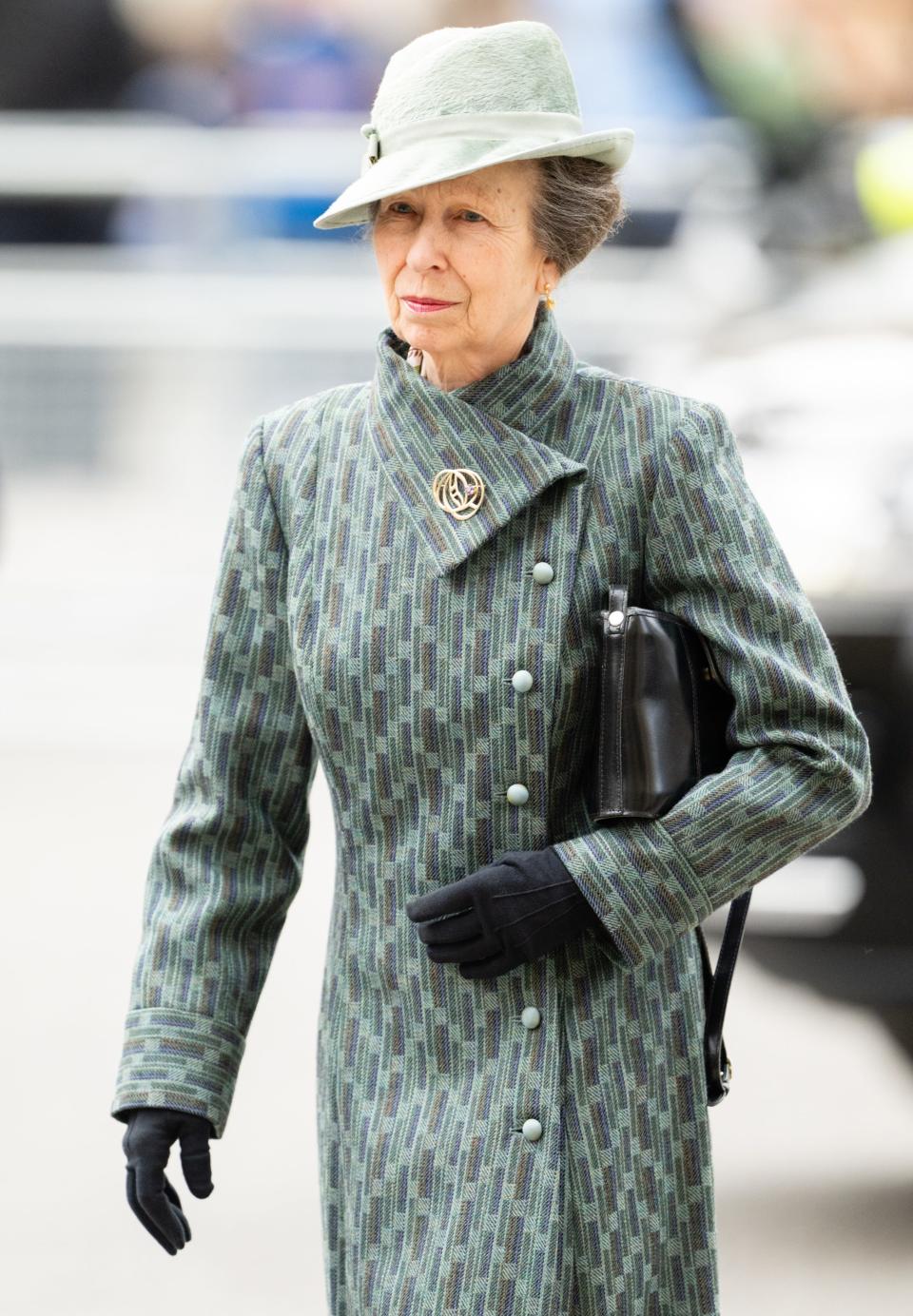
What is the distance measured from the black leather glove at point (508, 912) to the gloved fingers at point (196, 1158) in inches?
12.2

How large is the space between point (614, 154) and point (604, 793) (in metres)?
0.59

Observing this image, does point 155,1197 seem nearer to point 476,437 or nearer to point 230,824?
point 230,824

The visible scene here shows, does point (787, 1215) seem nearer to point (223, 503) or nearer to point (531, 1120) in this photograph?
point (531, 1120)

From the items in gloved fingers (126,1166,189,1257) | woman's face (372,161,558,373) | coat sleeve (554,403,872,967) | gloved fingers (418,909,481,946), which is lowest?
gloved fingers (126,1166,189,1257)

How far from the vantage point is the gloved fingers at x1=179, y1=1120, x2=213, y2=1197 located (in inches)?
78.1

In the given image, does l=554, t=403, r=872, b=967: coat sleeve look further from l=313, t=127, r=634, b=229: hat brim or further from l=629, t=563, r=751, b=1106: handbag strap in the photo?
l=313, t=127, r=634, b=229: hat brim

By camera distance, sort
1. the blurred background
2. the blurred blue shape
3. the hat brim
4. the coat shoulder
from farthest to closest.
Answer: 1. the blurred blue shape
2. the blurred background
3. the coat shoulder
4. the hat brim

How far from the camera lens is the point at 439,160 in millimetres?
1883

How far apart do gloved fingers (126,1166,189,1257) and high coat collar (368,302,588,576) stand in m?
0.63

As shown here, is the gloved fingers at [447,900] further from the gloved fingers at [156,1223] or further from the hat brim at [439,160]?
the hat brim at [439,160]

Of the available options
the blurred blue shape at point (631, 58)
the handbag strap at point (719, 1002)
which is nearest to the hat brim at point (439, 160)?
the handbag strap at point (719, 1002)

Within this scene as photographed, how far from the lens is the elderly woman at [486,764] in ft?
6.28

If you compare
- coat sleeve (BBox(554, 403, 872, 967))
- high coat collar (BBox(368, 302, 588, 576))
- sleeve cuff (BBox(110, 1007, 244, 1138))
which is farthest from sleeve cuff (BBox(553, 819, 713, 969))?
sleeve cuff (BBox(110, 1007, 244, 1138))

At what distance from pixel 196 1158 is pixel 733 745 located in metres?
0.63
